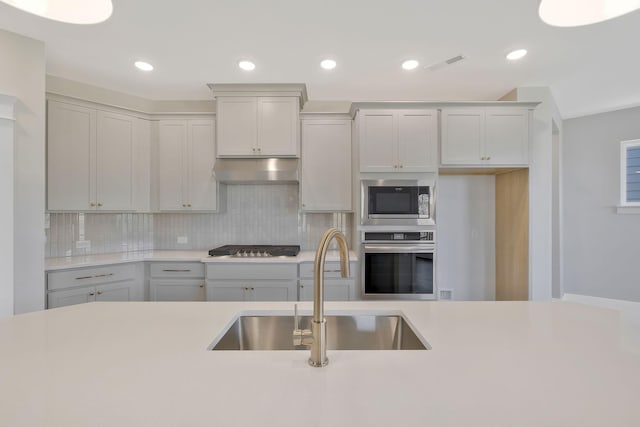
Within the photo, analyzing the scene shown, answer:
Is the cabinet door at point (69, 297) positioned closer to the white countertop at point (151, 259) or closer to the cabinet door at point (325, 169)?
the white countertop at point (151, 259)

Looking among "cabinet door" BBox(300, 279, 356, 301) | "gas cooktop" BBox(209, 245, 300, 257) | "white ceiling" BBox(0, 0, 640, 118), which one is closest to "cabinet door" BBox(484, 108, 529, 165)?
"white ceiling" BBox(0, 0, 640, 118)

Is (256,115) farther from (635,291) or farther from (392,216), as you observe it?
(635,291)

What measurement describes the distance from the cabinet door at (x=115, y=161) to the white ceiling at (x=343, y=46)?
40 cm

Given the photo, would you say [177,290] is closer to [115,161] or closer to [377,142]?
[115,161]

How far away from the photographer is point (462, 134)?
8.86 ft

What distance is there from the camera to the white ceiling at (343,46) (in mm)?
1821

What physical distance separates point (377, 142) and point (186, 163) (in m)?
2.01

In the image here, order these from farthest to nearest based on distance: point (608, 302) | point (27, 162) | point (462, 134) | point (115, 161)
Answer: point (608, 302)
point (115, 161)
point (462, 134)
point (27, 162)

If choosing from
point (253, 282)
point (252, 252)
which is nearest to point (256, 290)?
point (253, 282)

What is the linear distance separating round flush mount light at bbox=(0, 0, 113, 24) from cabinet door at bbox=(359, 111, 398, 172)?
2078mm

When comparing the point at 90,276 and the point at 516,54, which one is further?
the point at 90,276

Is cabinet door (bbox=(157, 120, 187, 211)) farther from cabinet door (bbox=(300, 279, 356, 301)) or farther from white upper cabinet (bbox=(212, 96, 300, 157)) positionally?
cabinet door (bbox=(300, 279, 356, 301))

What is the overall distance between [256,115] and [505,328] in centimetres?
266

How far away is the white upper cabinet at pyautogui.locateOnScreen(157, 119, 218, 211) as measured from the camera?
2996mm
